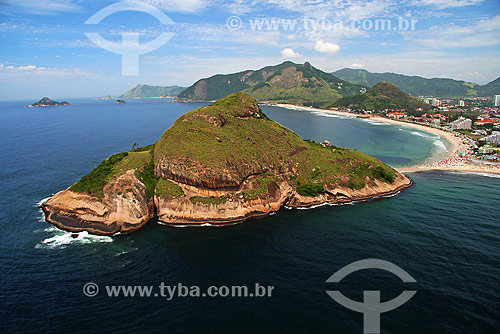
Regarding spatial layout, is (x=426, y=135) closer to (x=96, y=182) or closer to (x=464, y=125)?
(x=464, y=125)

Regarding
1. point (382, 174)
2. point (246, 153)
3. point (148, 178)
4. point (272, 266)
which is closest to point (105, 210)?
→ point (148, 178)

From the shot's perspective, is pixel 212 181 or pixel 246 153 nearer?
pixel 212 181

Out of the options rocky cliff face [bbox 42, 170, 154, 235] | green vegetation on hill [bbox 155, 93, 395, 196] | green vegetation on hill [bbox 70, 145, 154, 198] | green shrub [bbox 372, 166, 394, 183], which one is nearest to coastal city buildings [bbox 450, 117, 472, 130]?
green vegetation on hill [bbox 155, 93, 395, 196]

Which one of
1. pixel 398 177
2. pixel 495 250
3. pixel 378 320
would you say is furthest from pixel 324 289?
pixel 398 177

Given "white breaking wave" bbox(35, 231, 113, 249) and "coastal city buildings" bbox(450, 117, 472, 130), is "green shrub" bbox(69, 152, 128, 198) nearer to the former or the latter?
"white breaking wave" bbox(35, 231, 113, 249)

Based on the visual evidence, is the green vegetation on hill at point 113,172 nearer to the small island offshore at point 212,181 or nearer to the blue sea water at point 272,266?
the small island offshore at point 212,181

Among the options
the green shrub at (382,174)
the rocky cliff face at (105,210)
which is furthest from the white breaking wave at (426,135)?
the rocky cliff face at (105,210)
